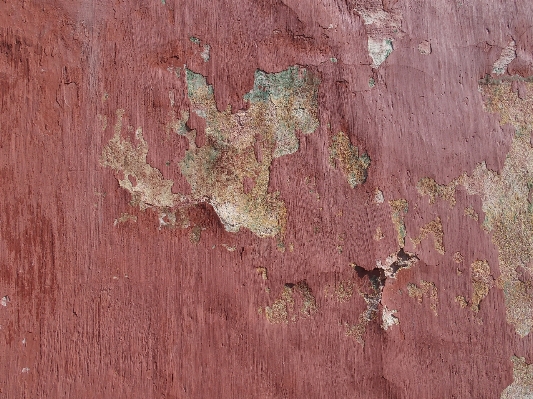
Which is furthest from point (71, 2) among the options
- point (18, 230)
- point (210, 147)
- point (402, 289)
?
point (402, 289)

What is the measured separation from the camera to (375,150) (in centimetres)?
416

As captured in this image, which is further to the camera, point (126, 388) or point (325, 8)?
point (325, 8)

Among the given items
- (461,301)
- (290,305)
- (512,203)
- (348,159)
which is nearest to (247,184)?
(348,159)

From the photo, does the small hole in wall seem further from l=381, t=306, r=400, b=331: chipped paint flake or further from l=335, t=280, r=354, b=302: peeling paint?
l=381, t=306, r=400, b=331: chipped paint flake

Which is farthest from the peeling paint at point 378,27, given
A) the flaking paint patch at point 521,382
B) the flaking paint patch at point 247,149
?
the flaking paint patch at point 521,382

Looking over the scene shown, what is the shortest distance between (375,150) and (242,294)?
1.74m

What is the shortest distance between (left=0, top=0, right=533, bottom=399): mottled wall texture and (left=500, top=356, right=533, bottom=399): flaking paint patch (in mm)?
16

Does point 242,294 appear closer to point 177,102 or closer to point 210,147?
point 210,147

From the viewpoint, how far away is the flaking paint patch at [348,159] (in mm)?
4105

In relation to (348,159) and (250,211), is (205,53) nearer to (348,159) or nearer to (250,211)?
(250,211)

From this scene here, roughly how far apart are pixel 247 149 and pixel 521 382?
3.18 metres

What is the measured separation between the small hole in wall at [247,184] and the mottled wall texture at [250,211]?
2 cm

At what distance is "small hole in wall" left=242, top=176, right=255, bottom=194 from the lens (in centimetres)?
406

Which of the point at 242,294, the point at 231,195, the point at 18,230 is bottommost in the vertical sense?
the point at 242,294
